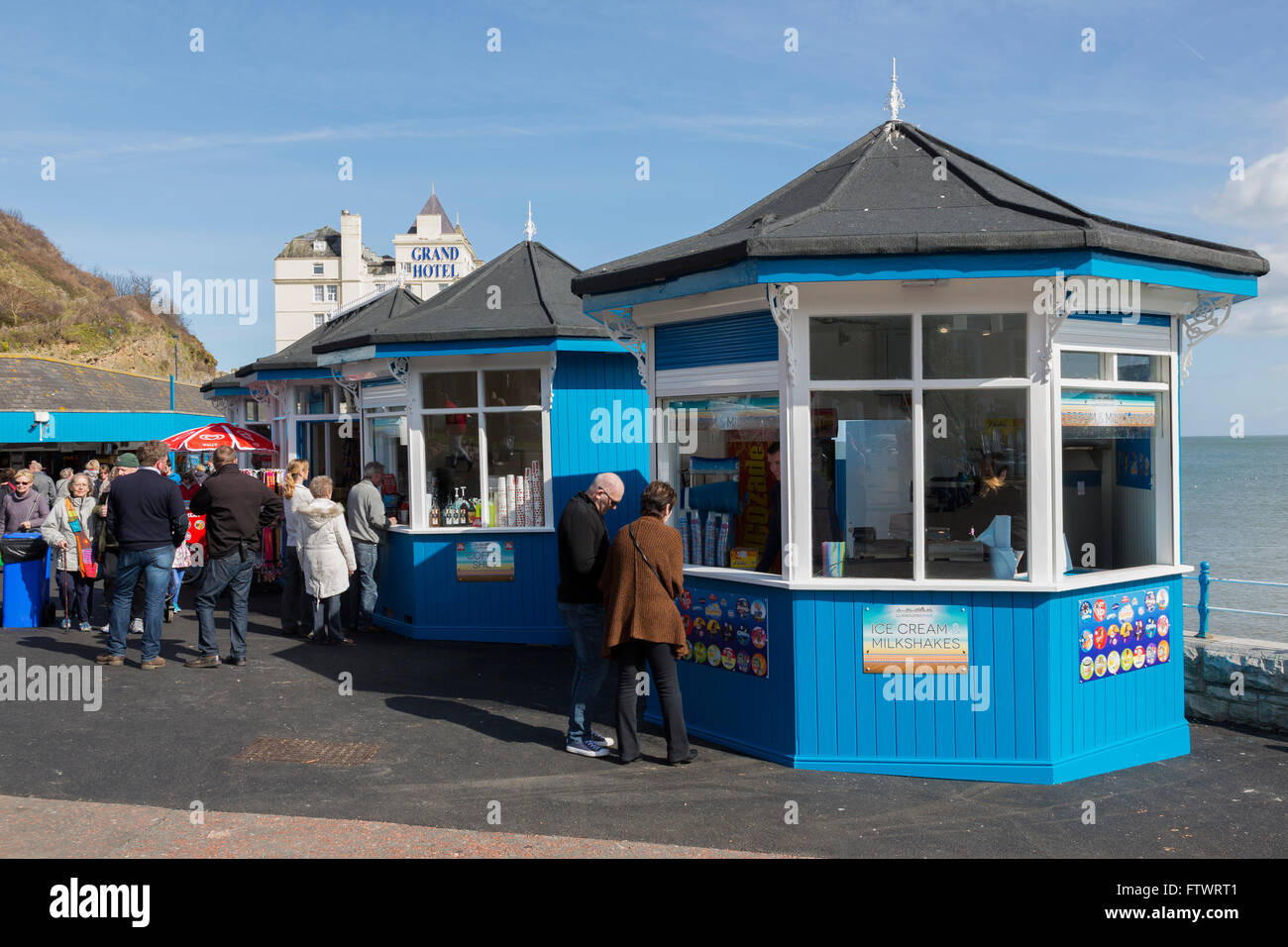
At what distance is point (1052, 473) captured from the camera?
6391 mm

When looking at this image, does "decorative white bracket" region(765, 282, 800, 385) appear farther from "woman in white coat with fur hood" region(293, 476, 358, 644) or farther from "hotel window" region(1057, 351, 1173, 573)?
"woman in white coat with fur hood" region(293, 476, 358, 644)

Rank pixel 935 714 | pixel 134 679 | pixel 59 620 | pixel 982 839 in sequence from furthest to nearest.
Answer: pixel 59 620 < pixel 134 679 < pixel 935 714 < pixel 982 839

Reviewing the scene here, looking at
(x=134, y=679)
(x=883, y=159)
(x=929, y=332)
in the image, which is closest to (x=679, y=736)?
(x=929, y=332)

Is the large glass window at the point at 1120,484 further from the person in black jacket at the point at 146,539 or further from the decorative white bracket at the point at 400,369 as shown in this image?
the person in black jacket at the point at 146,539

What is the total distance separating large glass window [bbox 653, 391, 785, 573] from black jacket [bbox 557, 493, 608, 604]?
3.39 ft

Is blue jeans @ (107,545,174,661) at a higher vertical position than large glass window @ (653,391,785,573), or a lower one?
lower

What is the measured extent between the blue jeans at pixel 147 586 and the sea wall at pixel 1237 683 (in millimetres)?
8348

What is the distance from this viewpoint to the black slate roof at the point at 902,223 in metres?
5.94

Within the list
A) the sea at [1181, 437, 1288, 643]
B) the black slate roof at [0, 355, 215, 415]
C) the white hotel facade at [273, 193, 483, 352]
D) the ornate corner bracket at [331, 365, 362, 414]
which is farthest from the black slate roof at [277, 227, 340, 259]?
the ornate corner bracket at [331, 365, 362, 414]

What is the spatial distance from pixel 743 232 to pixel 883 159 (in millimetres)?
1508

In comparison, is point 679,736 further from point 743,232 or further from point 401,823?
point 743,232

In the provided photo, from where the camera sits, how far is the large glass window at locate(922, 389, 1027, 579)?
6.47m

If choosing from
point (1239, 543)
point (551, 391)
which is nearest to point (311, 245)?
point (1239, 543)
